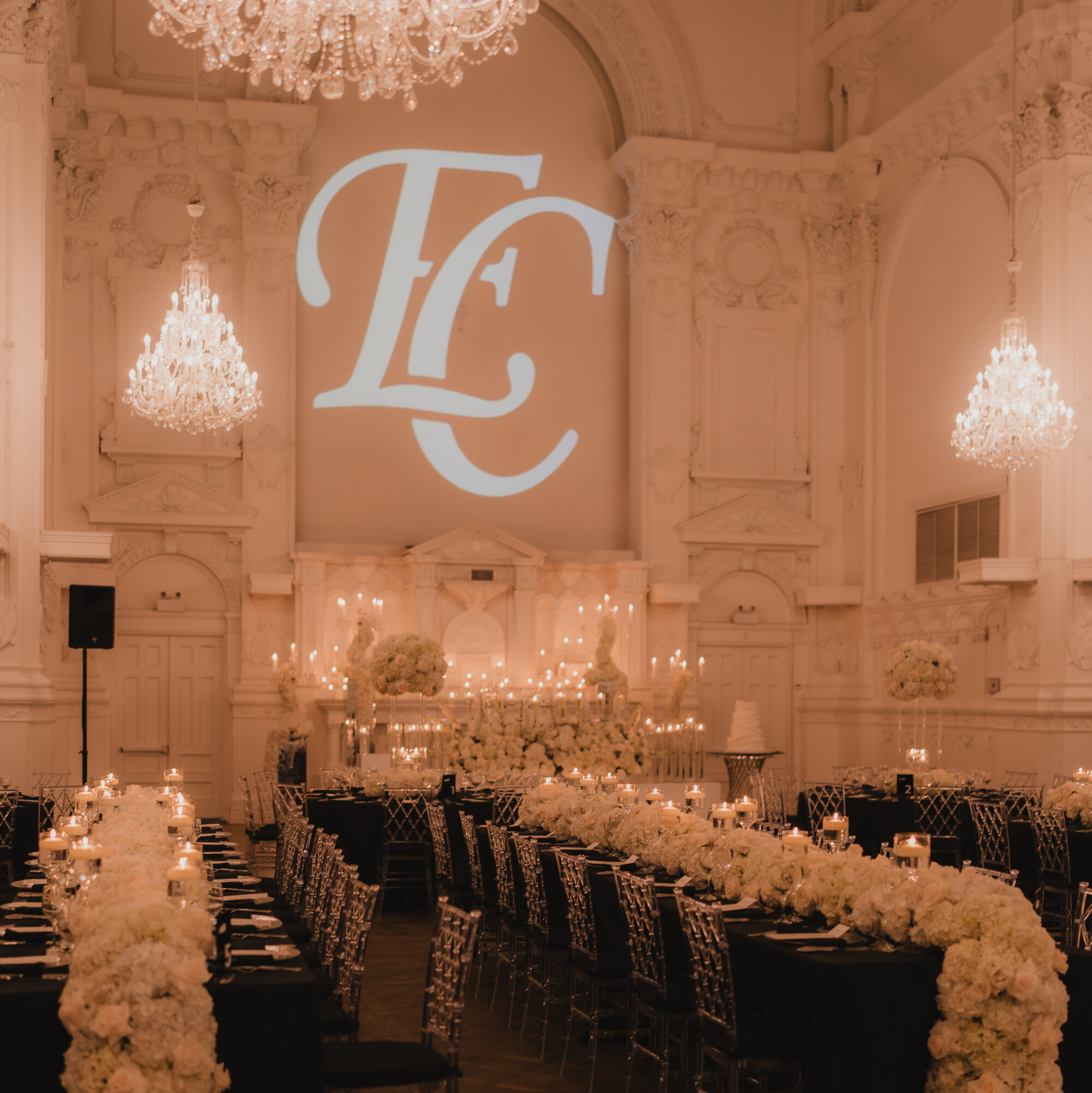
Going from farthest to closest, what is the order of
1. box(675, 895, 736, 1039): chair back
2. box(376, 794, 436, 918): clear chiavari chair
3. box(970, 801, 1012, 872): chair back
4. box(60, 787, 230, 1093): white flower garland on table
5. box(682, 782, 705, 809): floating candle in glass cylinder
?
box(376, 794, 436, 918): clear chiavari chair
box(970, 801, 1012, 872): chair back
box(682, 782, 705, 809): floating candle in glass cylinder
box(675, 895, 736, 1039): chair back
box(60, 787, 230, 1093): white flower garland on table

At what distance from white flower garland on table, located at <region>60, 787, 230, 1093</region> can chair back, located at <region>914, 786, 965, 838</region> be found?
354 inches

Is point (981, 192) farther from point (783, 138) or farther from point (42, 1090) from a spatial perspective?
point (42, 1090)

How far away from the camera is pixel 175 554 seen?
1788cm

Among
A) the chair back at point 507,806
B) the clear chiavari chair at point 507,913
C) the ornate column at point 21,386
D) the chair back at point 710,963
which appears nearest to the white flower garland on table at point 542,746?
the chair back at point 507,806

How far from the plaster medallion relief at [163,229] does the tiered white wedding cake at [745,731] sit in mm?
8832

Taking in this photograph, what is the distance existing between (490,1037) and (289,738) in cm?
886

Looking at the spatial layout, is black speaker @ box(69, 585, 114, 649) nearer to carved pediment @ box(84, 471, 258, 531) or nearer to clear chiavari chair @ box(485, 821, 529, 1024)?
carved pediment @ box(84, 471, 258, 531)

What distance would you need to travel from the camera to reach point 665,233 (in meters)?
19.6

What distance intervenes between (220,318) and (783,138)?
34.5ft

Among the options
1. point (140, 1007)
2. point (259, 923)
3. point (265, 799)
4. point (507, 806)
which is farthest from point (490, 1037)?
point (265, 799)

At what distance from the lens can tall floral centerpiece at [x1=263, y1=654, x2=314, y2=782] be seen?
627 inches

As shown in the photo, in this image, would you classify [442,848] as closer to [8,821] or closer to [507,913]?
[507,913]

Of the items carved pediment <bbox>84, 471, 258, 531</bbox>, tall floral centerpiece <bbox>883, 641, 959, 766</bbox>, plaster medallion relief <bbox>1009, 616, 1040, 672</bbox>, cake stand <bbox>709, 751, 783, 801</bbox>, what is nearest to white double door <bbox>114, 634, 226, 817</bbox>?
carved pediment <bbox>84, 471, 258, 531</bbox>

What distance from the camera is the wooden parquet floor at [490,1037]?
6691 millimetres
